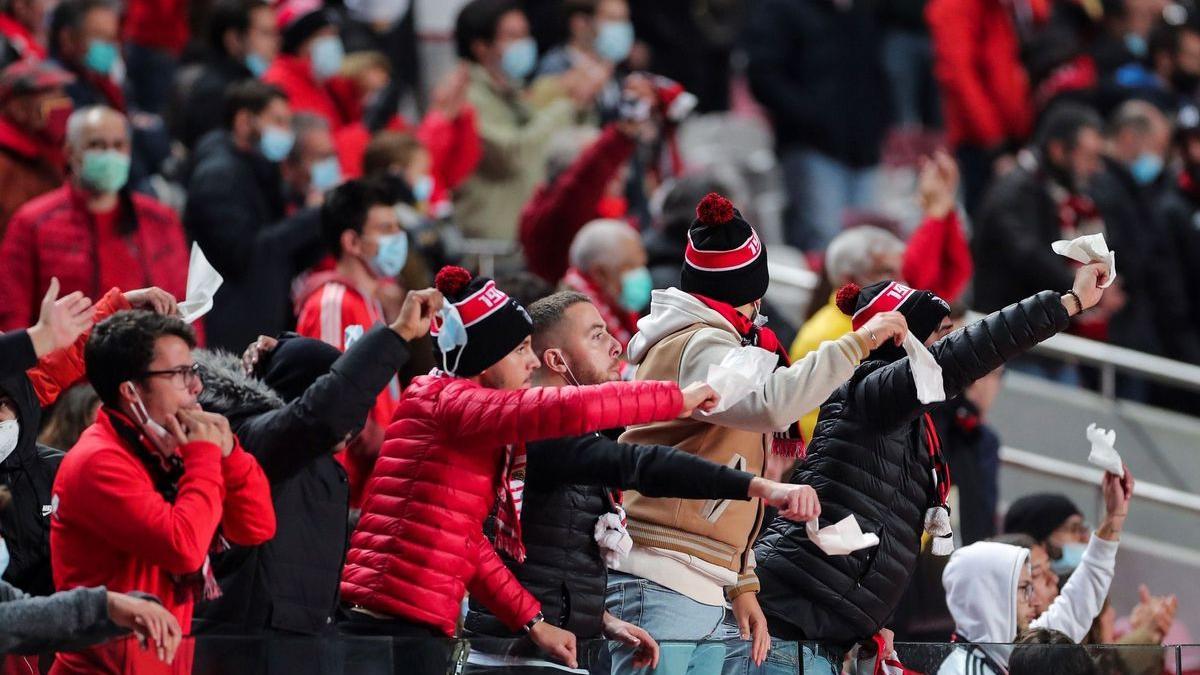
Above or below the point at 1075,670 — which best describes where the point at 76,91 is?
above

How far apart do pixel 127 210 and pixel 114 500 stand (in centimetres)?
389

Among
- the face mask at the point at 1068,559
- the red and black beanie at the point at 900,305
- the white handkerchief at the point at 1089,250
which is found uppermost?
the white handkerchief at the point at 1089,250

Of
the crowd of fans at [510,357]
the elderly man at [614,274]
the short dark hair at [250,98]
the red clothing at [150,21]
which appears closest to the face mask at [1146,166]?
the crowd of fans at [510,357]

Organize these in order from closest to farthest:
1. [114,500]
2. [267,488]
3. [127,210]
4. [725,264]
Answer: [114,500] → [267,488] → [725,264] → [127,210]

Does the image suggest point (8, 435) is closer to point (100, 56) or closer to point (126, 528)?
point (126, 528)

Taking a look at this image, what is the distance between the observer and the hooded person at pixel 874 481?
6.00 meters

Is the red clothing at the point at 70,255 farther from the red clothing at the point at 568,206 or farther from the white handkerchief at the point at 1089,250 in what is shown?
the white handkerchief at the point at 1089,250

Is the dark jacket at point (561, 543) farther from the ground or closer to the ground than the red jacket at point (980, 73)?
closer to the ground

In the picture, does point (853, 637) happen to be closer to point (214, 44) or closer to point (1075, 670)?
point (1075, 670)

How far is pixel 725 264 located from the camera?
6.04 m

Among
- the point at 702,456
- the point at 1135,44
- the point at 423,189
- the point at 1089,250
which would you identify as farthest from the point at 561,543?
the point at 1135,44

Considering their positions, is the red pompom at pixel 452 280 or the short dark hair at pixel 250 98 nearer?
the red pompom at pixel 452 280

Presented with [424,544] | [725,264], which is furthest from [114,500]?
[725,264]

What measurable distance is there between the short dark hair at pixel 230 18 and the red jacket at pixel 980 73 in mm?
4256
